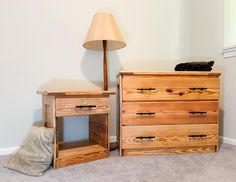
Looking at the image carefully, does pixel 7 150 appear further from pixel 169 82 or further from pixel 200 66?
pixel 200 66

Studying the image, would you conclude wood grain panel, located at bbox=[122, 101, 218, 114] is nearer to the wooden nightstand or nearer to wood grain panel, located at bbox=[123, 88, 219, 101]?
wood grain panel, located at bbox=[123, 88, 219, 101]

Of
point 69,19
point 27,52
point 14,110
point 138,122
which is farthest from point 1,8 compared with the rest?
point 138,122

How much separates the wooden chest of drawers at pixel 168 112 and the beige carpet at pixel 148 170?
9 centimetres

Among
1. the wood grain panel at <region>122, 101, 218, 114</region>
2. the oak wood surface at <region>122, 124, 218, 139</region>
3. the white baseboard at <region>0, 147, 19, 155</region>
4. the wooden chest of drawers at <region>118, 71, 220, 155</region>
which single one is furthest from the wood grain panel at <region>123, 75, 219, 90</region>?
the white baseboard at <region>0, 147, 19, 155</region>

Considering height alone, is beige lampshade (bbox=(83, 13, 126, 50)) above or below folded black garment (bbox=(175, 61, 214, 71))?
above

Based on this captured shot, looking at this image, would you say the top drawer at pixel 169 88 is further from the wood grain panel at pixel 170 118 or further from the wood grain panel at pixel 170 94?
the wood grain panel at pixel 170 118

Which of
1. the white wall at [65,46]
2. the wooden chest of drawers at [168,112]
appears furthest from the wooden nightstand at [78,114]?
the white wall at [65,46]

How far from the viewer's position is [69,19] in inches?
71.0

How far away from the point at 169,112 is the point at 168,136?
17cm

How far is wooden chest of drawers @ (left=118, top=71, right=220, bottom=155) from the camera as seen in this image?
1555 mm

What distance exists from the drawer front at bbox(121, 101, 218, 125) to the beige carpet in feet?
0.78

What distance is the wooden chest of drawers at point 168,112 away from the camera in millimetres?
1555

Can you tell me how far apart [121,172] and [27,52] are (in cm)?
107

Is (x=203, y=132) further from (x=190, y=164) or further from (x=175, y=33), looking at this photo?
(x=175, y=33)
